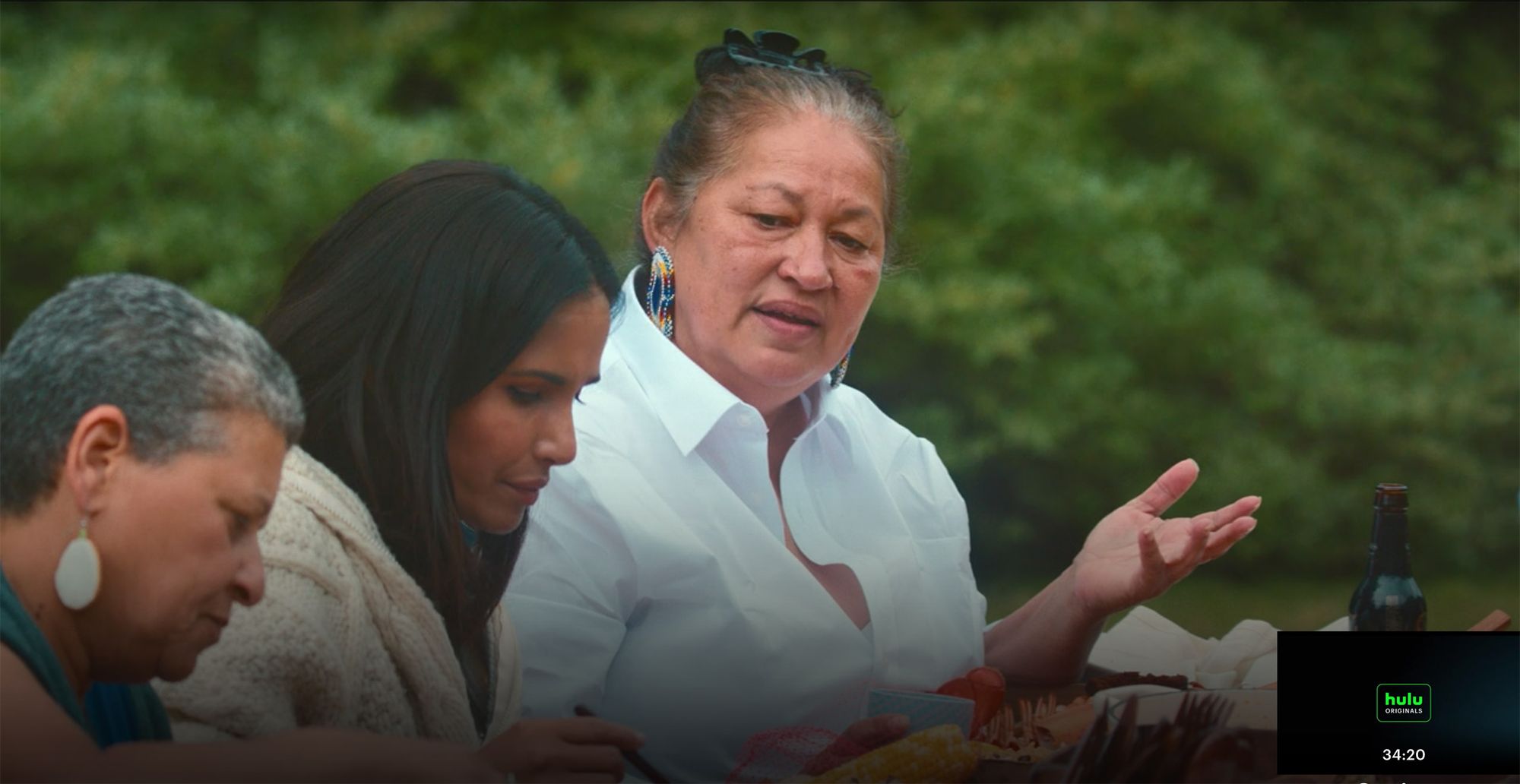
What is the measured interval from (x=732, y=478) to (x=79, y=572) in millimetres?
963

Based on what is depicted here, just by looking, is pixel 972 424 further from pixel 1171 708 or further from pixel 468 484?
pixel 468 484

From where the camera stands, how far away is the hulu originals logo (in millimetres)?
Result: 2213

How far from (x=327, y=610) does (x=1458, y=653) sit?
5.13 ft

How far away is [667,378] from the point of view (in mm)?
2244

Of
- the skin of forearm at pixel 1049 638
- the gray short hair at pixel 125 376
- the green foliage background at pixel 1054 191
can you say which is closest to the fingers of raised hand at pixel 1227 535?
the skin of forearm at pixel 1049 638

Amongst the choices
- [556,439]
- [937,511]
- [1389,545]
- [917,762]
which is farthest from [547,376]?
[1389,545]

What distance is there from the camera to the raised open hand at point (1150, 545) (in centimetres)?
222

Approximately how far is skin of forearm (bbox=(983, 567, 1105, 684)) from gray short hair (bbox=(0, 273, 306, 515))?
1.28 metres

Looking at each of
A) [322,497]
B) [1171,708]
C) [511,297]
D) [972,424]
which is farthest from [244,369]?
[972,424]

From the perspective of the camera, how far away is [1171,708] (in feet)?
7.09

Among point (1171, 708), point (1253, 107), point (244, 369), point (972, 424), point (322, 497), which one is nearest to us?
point (244, 369)

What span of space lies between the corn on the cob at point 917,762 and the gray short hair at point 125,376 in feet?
2.84

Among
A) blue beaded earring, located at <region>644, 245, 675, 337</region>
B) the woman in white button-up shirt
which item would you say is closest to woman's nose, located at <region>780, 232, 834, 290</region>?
the woman in white button-up shirt
